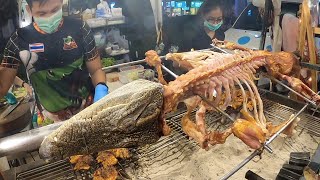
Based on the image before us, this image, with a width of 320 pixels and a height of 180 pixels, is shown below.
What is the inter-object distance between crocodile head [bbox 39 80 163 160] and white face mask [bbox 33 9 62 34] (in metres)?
1.54

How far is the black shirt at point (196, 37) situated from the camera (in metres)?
4.83

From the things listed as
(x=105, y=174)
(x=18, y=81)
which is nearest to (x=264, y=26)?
(x=105, y=174)

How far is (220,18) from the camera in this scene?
4723 millimetres

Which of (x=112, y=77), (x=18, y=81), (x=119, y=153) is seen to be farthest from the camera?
(x=112, y=77)

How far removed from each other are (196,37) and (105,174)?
11.1 ft

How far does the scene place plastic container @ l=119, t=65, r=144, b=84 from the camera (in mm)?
5715

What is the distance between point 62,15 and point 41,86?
83 cm

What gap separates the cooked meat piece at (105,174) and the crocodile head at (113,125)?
2.37 ft

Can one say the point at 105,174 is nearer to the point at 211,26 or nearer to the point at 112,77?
the point at 211,26

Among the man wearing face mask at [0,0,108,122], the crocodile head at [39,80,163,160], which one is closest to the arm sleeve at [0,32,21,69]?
the man wearing face mask at [0,0,108,122]

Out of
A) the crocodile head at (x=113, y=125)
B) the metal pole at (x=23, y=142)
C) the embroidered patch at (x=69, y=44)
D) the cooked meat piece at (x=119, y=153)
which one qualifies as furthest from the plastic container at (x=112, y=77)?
the metal pole at (x=23, y=142)

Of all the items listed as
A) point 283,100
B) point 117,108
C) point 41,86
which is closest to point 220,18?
point 283,100

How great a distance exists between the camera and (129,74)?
580cm

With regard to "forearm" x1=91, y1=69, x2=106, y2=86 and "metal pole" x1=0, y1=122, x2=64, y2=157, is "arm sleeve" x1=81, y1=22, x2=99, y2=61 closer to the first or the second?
"forearm" x1=91, y1=69, x2=106, y2=86
